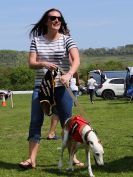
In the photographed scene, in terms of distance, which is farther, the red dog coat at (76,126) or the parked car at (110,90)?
the parked car at (110,90)

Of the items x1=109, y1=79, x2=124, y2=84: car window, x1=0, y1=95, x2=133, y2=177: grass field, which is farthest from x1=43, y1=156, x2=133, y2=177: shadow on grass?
x1=109, y1=79, x2=124, y2=84: car window

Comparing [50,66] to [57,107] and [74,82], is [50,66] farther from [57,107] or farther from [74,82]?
[74,82]

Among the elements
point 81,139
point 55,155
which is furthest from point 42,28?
point 55,155

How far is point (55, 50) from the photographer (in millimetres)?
6434

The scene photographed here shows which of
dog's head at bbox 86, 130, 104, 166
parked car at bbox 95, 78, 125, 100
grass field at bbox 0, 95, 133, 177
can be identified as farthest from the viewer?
parked car at bbox 95, 78, 125, 100

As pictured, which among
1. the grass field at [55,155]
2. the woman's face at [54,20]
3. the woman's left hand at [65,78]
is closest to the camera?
the woman's left hand at [65,78]

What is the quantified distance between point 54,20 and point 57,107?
116 cm

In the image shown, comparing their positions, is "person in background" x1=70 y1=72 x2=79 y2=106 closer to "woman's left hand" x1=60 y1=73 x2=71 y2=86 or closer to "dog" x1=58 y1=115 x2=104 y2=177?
"woman's left hand" x1=60 y1=73 x2=71 y2=86

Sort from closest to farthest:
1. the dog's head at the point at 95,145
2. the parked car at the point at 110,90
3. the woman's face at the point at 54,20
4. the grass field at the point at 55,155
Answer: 1. the dog's head at the point at 95,145
2. the woman's face at the point at 54,20
3. the grass field at the point at 55,155
4. the parked car at the point at 110,90

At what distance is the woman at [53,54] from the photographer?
637 centimetres

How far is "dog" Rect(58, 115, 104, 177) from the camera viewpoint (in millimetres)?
5828

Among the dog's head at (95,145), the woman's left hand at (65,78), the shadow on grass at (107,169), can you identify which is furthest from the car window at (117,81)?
the dog's head at (95,145)

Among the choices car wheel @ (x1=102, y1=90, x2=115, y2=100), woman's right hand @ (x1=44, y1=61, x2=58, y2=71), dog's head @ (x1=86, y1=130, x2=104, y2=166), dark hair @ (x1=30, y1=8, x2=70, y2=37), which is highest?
dark hair @ (x1=30, y1=8, x2=70, y2=37)

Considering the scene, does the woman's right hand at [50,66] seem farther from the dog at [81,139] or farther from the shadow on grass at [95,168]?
the shadow on grass at [95,168]
